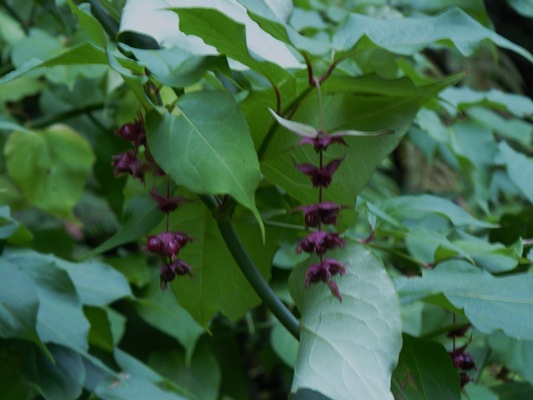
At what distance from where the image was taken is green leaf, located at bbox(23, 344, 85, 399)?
0.66 m

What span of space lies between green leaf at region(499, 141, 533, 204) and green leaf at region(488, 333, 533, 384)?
0.82 feet

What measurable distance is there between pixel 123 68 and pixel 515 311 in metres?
0.30

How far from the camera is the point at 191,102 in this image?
0.43 meters

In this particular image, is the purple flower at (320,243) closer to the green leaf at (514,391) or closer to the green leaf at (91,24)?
the green leaf at (91,24)

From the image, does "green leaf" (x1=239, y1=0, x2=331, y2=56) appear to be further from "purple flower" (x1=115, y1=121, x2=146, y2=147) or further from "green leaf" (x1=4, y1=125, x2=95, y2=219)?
"green leaf" (x1=4, y1=125, x2=95, y2=219)

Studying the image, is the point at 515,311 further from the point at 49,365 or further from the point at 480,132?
the point at 480,132

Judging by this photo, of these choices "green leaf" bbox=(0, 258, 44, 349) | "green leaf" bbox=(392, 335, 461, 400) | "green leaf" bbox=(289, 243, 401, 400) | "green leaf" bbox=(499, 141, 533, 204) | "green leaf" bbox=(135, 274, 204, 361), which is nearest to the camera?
"green leaf" bbox=(289, 243, 401, 400)

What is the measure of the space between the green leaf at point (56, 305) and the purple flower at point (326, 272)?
31 centimetres

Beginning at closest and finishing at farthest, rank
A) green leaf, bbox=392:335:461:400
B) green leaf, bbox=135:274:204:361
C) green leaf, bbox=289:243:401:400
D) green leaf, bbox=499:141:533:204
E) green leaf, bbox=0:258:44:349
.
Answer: green leaf, bbox=289:243:401:400 < green leaf, bbox=392:335:461:400 < green leaf, bbox=0:258:44:349 < green leaf, bbox=499:141:533:204 < green leaf, bbox=135:274:204:361

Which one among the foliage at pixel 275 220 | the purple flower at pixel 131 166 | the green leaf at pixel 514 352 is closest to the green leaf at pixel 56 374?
the foliage at pixel 275 220

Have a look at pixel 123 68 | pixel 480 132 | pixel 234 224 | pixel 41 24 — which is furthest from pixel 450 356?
pixel 41 24

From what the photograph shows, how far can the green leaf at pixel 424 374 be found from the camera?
19.3 inches

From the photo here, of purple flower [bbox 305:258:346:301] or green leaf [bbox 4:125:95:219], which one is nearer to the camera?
purple flower [bbox 305:258:346:301]

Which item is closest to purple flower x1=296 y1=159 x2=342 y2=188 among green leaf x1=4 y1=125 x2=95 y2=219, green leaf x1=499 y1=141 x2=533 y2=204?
green leaf x1=499 y1=141 x2=533 y2=204
